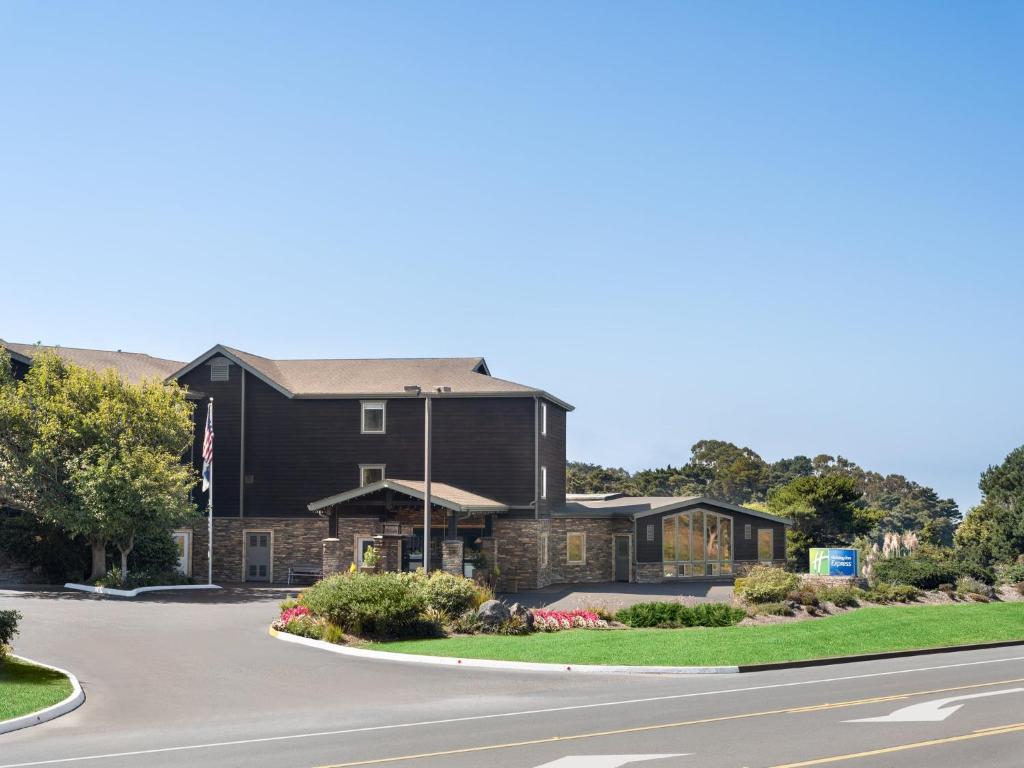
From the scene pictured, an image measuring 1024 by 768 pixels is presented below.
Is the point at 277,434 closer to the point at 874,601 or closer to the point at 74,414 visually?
the point at 74,414

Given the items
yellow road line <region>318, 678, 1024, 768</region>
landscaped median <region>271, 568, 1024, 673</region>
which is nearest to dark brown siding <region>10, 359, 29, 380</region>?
landscaped median <region>271, 568, 1024, 673</region>

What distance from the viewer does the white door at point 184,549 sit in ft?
168

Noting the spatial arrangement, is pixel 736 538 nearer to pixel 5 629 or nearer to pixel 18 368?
pixel 18 368

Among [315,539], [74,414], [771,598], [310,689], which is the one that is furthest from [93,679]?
[315,539]

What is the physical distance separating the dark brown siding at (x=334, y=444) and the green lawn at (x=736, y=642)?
64.6ft

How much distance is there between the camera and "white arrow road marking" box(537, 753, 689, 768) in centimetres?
1406

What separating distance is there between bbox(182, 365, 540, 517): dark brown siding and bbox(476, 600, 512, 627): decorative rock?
58.8 ft

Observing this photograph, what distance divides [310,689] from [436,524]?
2562cm

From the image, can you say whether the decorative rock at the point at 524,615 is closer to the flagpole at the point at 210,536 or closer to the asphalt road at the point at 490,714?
the asphalt road at the point at 490,714

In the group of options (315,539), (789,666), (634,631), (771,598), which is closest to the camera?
(789,666)

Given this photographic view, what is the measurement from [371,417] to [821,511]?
3979 centimetres

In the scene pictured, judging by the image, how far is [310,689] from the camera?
22391mm

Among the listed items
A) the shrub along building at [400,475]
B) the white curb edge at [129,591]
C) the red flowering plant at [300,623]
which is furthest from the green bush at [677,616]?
the white curb edge at [129,591]

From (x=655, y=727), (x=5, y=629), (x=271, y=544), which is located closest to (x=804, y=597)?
(x=655, y=727)
